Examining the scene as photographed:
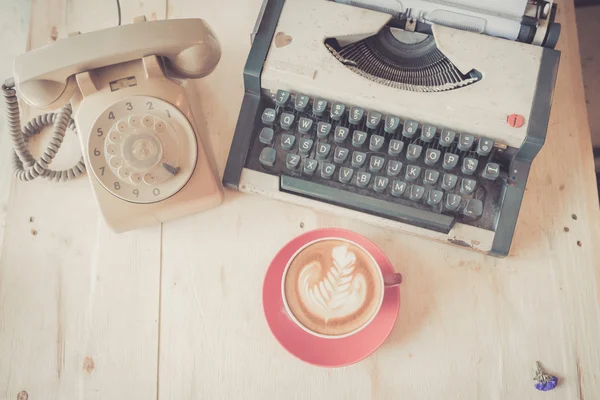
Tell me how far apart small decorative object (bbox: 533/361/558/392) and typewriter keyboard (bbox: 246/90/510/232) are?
246 millimetres

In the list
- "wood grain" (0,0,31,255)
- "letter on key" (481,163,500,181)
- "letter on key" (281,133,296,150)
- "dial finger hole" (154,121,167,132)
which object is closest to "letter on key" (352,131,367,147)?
"letter on key" (281,133,296,150)

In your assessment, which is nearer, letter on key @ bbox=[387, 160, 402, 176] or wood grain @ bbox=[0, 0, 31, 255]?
letter on key @ bbox=[387, 160, 402, 176]

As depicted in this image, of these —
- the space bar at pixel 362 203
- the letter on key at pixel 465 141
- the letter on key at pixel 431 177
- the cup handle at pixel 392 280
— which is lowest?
the cup handle at pixel 392 280

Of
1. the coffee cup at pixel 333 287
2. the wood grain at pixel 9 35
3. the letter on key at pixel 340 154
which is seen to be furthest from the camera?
the wood grain at pixel 9 35

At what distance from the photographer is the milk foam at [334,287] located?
771mm

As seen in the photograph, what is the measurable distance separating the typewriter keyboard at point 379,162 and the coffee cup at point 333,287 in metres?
0.12

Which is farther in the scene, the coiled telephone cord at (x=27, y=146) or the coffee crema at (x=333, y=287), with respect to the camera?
the coiled telephone cord at (x=27, y=146)

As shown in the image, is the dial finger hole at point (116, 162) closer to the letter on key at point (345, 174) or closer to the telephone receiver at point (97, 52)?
the telephone receiver at point (97, 52)

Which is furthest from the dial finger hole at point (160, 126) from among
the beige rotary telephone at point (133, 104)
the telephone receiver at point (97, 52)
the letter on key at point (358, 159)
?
the letter on key at point (358, 159)

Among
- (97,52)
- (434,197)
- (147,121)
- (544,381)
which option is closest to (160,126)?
(147,121)

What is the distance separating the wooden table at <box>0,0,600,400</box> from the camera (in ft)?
2.81

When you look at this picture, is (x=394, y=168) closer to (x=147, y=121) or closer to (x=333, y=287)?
(x=333, y=287)

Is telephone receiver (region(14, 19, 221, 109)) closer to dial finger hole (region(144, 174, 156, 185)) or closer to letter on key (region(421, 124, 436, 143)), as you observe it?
dial finger hole (region(144, 174, 156, 185))

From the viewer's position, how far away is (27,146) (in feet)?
3.18
